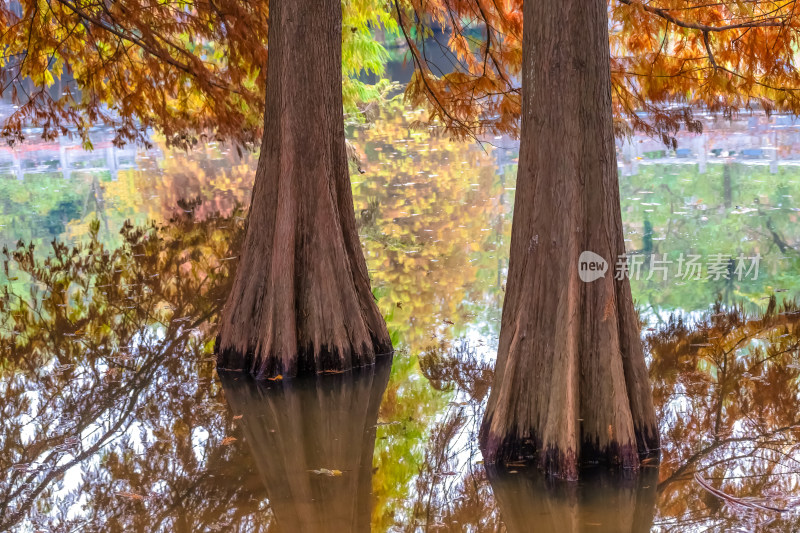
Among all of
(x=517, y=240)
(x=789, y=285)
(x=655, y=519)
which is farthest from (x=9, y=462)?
(x=789, y=285)

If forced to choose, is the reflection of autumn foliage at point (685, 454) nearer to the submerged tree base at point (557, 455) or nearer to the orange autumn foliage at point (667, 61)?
the submerged tree base at point (557, 455)

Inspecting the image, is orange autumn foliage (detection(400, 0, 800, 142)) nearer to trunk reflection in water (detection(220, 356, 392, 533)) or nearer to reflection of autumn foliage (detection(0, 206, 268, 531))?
trunk reflection in water (detection(220, 356, 392, 533))

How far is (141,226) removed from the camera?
49.2 feet

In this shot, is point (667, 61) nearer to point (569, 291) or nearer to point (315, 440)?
point (569, 291)

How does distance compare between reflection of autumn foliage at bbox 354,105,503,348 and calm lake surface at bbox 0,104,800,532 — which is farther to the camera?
reflection of autumn foliage at bbox 354,105,503,348

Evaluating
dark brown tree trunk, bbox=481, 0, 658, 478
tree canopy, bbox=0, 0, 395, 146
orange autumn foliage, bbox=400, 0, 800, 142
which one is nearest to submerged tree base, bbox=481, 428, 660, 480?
dark brown tree trunk, bbox=481, 0, 658, 478

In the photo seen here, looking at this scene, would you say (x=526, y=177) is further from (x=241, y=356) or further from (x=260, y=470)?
(x=241, y=356)

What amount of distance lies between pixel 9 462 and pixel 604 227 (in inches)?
167

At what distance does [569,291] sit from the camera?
4859 mm

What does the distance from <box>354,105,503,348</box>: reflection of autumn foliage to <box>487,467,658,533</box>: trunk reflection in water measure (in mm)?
3105

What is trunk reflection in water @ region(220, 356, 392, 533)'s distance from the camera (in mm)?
4672

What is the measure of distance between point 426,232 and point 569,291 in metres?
8.10

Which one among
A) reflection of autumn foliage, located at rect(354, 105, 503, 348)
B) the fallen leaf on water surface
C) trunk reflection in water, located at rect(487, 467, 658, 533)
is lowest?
trunk reflection in water, located at rect(487, 467, 658, 533)

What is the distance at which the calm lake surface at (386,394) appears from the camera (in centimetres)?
466
